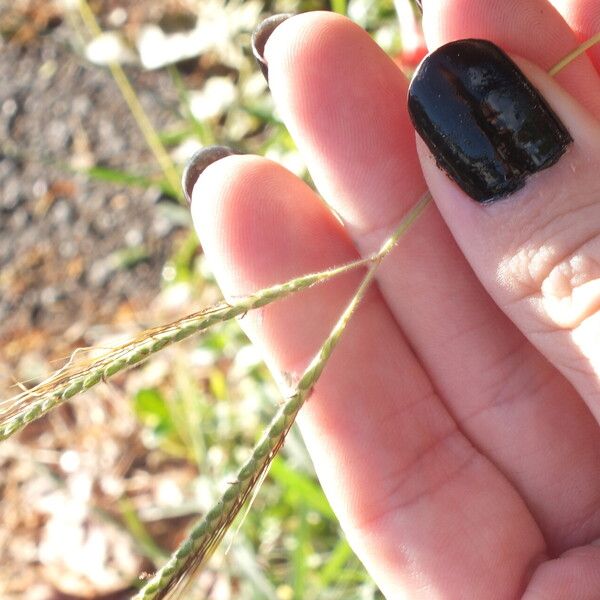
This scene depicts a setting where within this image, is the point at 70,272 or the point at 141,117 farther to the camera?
the point at 70,272

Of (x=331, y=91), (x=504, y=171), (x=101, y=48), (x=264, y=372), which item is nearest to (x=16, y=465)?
(x=264, y=372)

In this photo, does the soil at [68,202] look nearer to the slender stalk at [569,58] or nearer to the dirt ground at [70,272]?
the dirt ground at [70,272]

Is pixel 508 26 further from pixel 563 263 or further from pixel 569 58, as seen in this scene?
pixel 563 263

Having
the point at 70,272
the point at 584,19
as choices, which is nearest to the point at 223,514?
the point at 584,19

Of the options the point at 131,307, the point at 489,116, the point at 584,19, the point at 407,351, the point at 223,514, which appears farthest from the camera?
the point at 131,307

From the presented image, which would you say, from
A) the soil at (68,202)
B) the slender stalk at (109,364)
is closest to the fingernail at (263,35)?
the slender stalk at (109,364)

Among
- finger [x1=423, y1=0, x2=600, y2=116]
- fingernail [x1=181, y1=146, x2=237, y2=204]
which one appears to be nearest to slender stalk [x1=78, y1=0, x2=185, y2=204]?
fingernail [x1=181, y1=146, x2=237, y2=204]

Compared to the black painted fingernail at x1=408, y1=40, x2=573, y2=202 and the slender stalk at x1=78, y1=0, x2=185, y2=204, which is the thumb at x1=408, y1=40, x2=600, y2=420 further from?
the slender stalk at x1=78, y1=0, x2=185, y2=204
